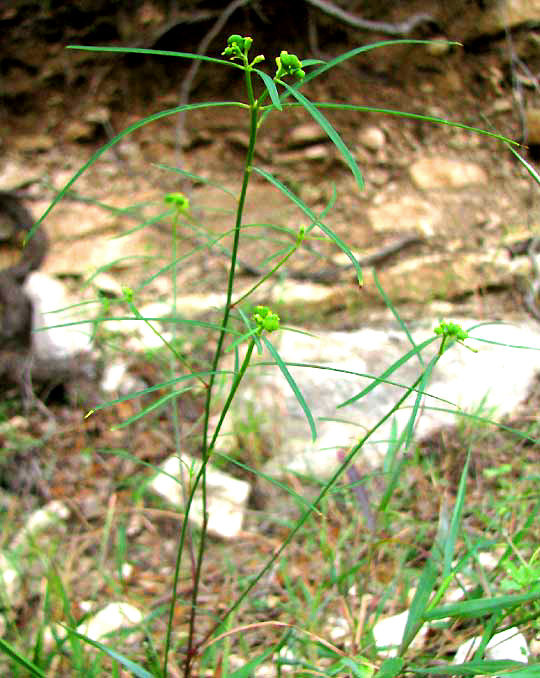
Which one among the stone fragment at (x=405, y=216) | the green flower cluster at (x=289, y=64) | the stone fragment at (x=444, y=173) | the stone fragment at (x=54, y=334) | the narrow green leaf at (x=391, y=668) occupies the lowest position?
the stone fragment at (x=54, y=334)

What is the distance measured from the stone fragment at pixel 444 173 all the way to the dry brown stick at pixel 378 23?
498 mm

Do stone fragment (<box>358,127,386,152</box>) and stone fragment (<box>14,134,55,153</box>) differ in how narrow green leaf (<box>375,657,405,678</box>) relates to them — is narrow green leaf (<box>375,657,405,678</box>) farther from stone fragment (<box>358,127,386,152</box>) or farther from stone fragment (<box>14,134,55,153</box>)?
stone fragment (<box>14,134,55,153</box>)

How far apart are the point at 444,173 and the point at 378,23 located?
641 mm

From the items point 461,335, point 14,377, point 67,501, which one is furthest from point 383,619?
point 14,377

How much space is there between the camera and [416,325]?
2.06 m

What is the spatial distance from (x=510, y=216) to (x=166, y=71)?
1.59 meters

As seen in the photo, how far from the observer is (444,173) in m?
2.47

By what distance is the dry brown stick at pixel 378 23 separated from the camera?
7.80 ft

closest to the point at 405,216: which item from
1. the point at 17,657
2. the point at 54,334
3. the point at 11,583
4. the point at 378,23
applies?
the point at 378,23

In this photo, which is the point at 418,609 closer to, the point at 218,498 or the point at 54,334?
the point at 218,498

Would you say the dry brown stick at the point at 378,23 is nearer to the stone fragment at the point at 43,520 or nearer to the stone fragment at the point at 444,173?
the stone fragment at the point at 444,173

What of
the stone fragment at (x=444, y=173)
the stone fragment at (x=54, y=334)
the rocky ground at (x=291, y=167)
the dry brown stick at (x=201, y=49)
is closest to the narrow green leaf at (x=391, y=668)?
the rocky ground at (x=291, y=167)

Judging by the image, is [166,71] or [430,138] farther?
[166,71]

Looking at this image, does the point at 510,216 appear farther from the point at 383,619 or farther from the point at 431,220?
the point at 383,619
